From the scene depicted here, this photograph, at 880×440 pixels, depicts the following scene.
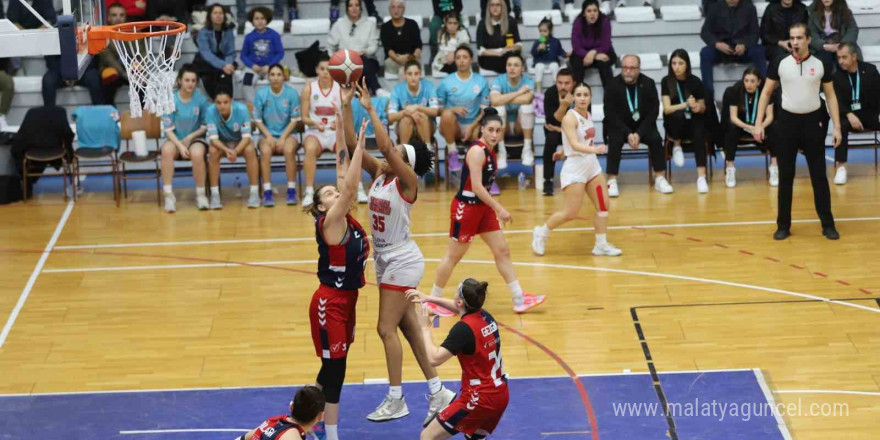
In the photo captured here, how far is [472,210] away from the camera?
31.8 ft

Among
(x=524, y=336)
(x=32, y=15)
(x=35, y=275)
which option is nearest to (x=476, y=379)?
(x=524, y=336)

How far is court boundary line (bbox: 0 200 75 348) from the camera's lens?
33.1 feet

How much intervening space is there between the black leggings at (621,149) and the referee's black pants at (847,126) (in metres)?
2.04

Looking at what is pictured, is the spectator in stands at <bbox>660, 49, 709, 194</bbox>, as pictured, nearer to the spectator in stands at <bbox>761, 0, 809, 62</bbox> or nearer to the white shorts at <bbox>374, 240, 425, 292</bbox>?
the spectator in stands at <bbox>761, 0, 809, 62</bbox>

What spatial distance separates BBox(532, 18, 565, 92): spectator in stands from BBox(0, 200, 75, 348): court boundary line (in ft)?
20.6

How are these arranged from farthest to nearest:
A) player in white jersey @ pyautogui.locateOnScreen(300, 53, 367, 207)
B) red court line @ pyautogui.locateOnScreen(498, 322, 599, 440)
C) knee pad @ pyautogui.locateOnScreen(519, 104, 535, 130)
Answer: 1. knee pad @ pyautogui.locateOnScreen(519, 104, 535, 130)
2. player in white jersey @ pyautogui.locateOnScreen(300, 53, 367, 207)
3. red court line @ pyautogui.locateOnScreen(498, 322, 599, 440)

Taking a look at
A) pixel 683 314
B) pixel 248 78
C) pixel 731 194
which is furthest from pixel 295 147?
pixel 683 314

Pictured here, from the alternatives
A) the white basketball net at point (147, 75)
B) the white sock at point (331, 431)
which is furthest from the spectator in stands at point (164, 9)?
the white sock at point (331, 431)

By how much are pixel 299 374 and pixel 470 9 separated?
9851mm

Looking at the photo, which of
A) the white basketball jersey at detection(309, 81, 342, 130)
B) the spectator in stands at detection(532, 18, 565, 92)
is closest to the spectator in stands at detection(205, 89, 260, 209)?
the white basketball jersey at detection(309, 81, 342, 130)

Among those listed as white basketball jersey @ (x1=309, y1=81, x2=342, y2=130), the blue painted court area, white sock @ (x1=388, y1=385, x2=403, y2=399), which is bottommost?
the blue painted court area

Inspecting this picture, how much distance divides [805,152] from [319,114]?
576cm

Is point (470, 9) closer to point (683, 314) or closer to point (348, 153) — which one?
point (683, 314)

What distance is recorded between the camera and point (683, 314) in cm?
988
